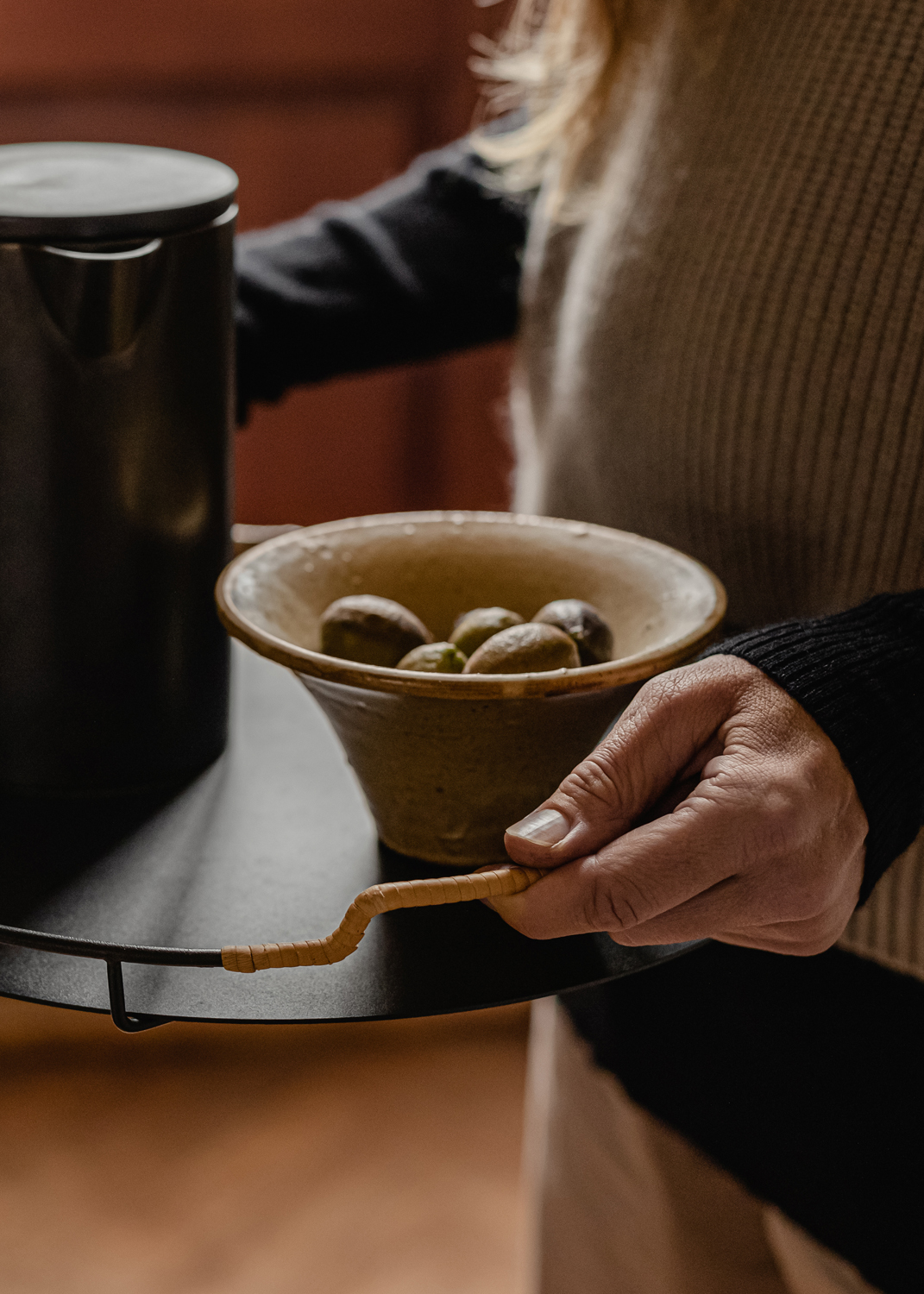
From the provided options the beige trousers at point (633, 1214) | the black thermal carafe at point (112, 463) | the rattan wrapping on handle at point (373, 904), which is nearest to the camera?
the rattan wrapping on handle at point (373, 904)

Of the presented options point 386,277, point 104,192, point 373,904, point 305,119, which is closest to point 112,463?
point 104,192

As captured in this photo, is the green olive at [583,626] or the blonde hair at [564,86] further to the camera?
the blonde hair at [564,86]

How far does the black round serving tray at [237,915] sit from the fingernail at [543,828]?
0.20 ft

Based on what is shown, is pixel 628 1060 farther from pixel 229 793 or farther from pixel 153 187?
pixel 153 187

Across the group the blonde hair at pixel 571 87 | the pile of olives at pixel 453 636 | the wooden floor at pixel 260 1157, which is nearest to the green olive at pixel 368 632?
the pile of olives at pixel 453 636

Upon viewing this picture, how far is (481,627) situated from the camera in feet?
1.46

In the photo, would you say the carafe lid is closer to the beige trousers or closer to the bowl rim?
the bowl rim

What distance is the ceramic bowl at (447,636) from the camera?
15.3 inches

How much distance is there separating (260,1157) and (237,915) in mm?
984

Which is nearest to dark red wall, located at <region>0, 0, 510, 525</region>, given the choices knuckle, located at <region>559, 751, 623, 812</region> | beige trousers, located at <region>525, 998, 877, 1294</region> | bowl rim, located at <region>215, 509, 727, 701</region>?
beige trousers, located at <region>525, 998, 877, 1294</region>

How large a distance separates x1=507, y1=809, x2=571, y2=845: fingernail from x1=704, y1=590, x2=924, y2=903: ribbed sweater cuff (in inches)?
3.2

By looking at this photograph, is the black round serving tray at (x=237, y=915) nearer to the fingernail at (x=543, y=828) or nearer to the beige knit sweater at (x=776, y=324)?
the fingernail at (x=543, y=828)

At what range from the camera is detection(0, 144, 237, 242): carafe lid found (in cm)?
42

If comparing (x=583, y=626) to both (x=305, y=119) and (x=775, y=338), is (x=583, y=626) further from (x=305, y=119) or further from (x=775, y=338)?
(x=305, y=119)
